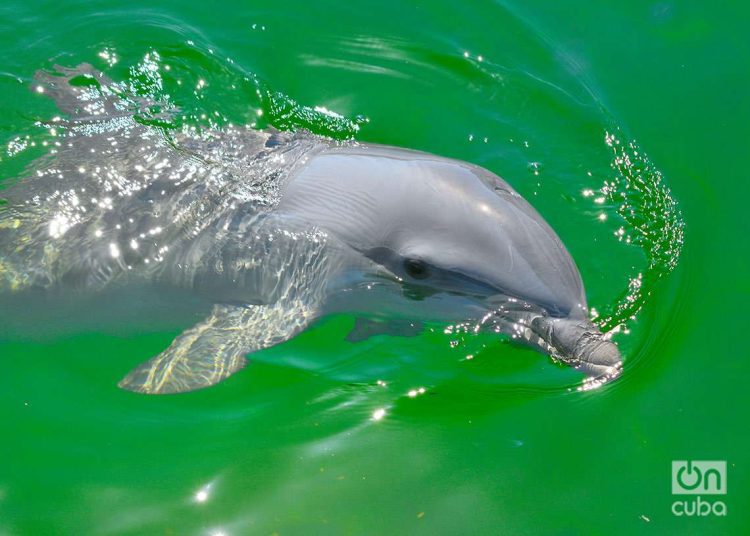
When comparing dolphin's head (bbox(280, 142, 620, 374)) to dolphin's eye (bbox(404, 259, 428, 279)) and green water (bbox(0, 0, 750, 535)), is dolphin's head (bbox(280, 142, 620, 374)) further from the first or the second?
green water (bbox(0, 0, 750, 535))

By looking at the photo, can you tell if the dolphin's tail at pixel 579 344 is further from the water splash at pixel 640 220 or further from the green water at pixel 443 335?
the water splash at pixel 640 220

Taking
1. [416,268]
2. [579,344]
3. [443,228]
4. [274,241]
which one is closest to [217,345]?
[274,241]

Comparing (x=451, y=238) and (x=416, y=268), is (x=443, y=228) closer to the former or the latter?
(x=451, y=238)

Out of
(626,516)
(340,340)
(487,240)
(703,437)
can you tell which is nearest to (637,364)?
(703,437)

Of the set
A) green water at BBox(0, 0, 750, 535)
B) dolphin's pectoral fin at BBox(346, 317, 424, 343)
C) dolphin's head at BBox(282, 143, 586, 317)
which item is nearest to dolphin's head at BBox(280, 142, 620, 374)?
dolphin's head at BBox(282, 143, 586, 317)

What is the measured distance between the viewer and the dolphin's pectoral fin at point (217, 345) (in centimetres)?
597

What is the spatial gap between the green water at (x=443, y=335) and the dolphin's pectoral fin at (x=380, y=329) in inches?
2.7

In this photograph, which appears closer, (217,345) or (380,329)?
(217,345)

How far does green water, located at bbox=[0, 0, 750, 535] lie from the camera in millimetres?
5465

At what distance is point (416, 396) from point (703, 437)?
7.00 feet

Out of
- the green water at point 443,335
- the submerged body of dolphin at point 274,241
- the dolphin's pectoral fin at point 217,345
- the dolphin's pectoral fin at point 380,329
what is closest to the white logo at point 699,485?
the green water at point 443,335

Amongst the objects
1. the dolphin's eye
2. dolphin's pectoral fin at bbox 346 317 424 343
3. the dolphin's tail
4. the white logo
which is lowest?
the white logo

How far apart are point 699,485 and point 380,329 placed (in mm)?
2575

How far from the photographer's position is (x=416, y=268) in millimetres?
5684
